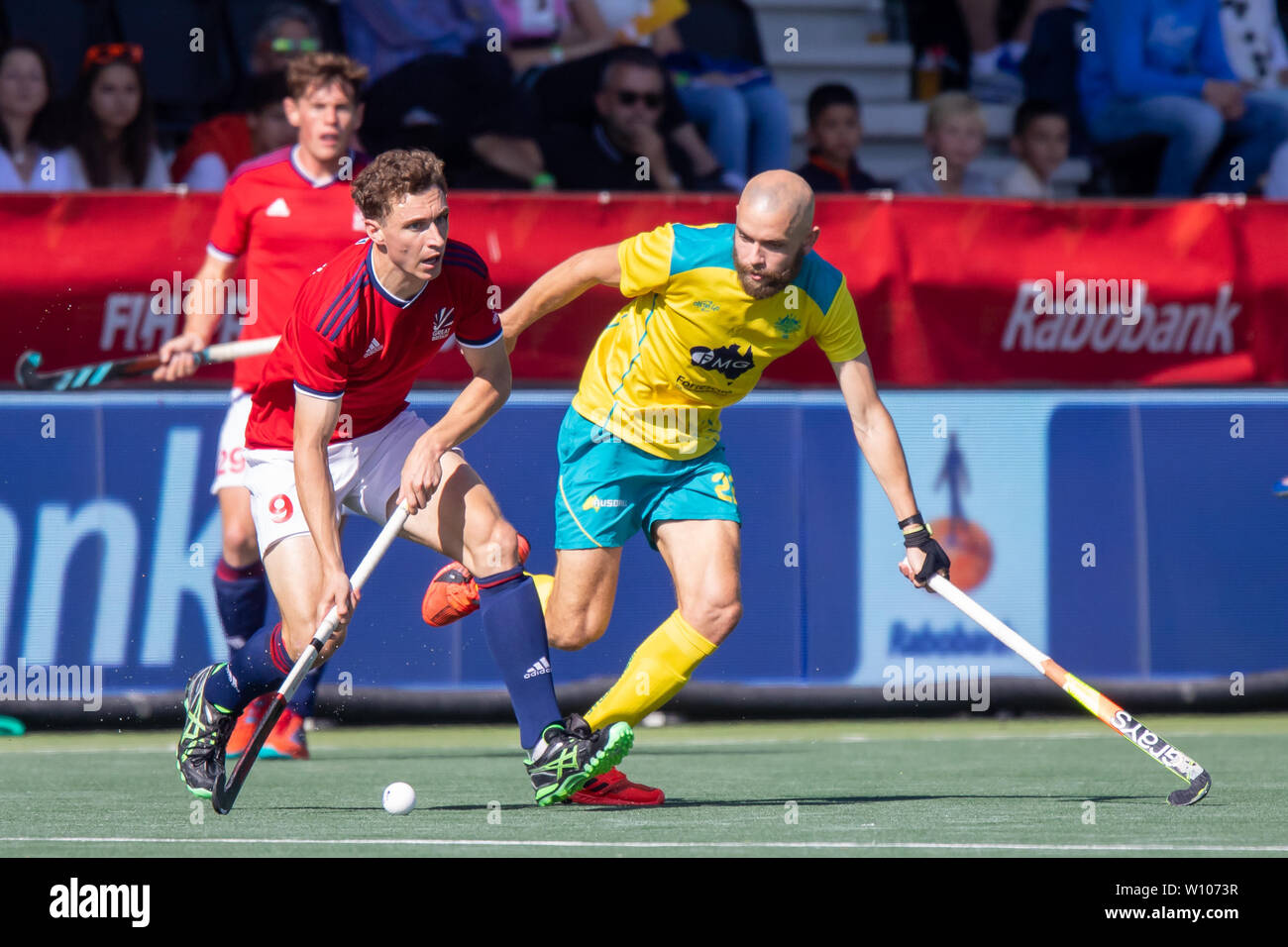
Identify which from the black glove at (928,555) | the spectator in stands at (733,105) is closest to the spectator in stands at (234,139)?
the spectator in stands at (733,105)

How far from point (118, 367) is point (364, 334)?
175cm

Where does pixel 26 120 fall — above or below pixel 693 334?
above

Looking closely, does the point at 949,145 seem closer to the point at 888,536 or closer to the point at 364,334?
the point at 888,536

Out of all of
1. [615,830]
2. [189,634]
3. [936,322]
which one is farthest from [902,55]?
[615,830]

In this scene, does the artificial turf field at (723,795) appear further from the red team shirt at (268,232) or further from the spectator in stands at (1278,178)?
the spectator in stands at (1278,178)

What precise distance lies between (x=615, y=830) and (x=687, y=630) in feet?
2.84

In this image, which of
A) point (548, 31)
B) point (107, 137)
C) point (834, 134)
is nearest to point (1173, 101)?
point (834, 134)

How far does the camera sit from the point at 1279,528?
8.41 meters

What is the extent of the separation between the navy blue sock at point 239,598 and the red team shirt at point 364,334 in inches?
56.8

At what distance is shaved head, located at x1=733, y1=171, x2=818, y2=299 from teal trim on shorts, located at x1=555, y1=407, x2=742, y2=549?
658mm

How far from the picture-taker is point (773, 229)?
5312 millimetres

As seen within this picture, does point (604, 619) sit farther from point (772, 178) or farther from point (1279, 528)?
point (1279, 528)

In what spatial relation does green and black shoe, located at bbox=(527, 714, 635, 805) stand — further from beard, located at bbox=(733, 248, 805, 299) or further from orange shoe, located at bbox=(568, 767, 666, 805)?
beard, located at bbox=(733, 248, 805, 299)

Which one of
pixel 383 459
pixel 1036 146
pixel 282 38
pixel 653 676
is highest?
pixel 282 38
